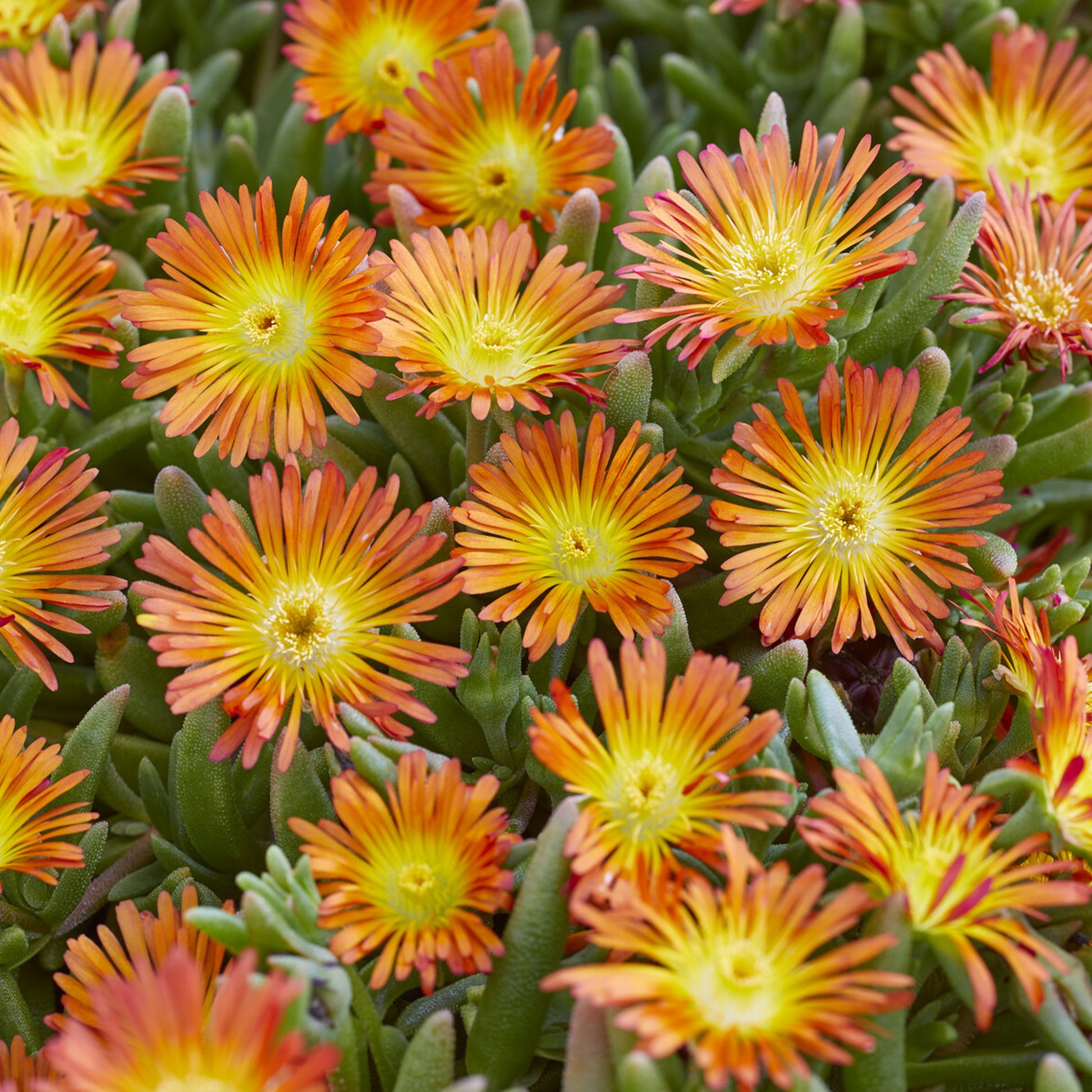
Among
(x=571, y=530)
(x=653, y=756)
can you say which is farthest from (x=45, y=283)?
(x=653, y=756)

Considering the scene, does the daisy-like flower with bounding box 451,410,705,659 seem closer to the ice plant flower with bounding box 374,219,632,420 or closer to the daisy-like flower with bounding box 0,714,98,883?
the ice plant flower with bounding box 374,219,632,420

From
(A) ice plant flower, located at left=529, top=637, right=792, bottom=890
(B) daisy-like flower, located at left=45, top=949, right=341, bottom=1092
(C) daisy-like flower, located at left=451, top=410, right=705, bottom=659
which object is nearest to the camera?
(B) daisy-like flower, located at left=45, top=949, right=341, bottom=1092

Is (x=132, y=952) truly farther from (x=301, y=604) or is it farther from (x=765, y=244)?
(x=765, y=244)

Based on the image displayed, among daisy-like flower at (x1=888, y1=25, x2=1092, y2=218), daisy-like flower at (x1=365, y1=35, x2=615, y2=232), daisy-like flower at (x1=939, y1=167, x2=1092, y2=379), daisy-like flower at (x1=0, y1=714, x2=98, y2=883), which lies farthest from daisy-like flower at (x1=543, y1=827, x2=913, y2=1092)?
daisy-like flower at (x1=888, y1=25, x2=1092, y2=218)

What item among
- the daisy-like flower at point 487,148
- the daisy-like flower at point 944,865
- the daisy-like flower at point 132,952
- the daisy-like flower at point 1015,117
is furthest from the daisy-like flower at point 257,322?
the daisy-like flower at point 1015,117

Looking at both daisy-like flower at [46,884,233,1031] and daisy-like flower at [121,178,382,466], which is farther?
daisy-like flower at [121,178,382,466]
